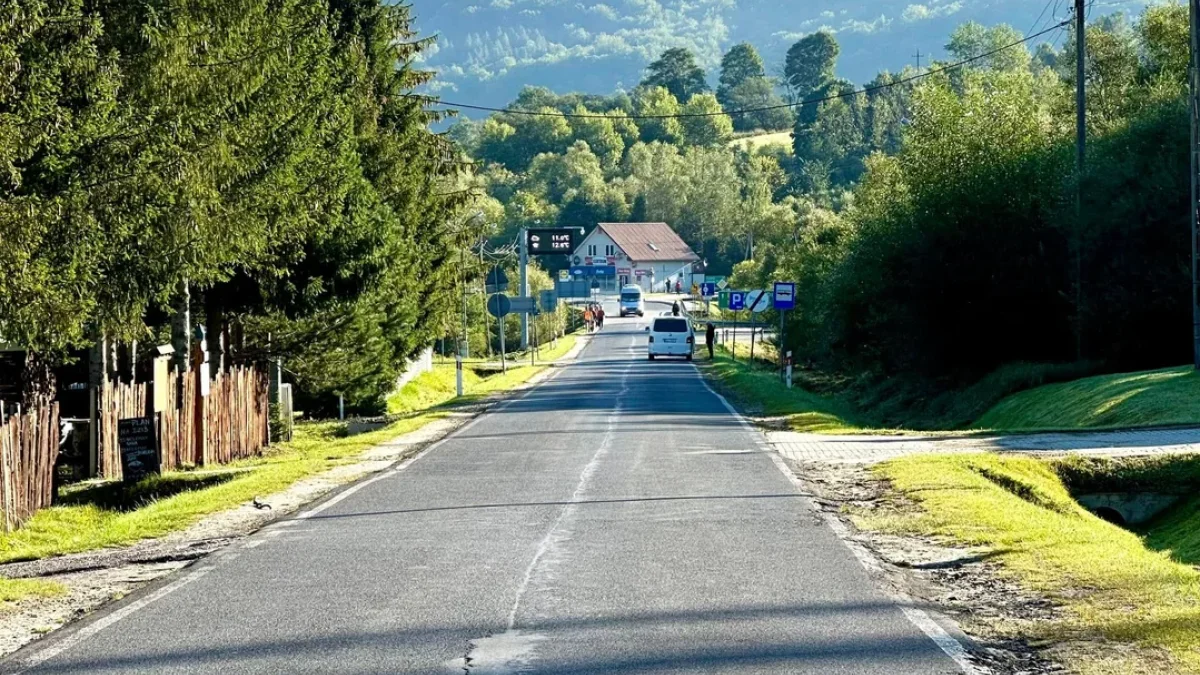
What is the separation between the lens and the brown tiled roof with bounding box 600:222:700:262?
576 ft

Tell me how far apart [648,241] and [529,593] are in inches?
6616

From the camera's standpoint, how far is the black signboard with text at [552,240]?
108m

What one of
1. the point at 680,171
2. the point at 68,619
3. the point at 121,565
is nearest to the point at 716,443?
the point at 121,565

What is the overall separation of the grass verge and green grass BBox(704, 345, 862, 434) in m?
7.65

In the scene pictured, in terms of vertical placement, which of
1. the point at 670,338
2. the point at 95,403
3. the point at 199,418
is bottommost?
the point at 199,418

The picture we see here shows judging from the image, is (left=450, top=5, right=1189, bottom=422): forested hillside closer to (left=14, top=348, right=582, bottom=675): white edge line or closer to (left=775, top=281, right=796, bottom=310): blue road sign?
(left=775, top=281, right=796, bottom=310): blue road sign

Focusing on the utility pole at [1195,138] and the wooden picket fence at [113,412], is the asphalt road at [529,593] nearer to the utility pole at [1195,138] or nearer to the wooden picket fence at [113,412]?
the wooden picket fence at [113,412]

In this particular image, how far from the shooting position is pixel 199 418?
25359 millimetres

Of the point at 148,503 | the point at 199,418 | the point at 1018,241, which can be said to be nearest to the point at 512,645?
the point at 148,503

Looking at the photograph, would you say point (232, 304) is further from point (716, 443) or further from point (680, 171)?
point (680, 171)

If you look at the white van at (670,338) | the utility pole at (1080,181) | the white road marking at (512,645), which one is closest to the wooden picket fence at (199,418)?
the white road marking at (512,645)

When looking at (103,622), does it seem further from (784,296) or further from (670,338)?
(670,338)

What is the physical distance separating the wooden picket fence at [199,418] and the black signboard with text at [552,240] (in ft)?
257

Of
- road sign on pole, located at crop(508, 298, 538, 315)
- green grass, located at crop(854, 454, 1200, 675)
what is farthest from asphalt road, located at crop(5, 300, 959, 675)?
road sign on pole, located at crop(508, 298, 538, 315)
